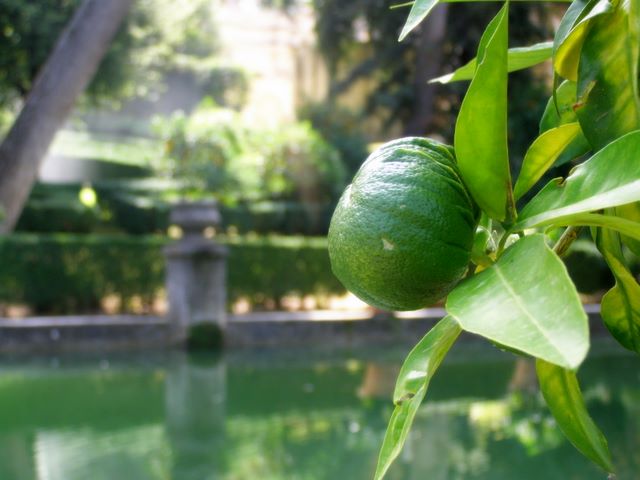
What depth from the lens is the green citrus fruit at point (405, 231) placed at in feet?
2.03

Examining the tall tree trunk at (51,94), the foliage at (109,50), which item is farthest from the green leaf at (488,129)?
the foliage at (109,50)

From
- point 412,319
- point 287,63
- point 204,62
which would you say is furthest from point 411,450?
point 287,63

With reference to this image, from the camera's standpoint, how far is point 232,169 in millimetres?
10945

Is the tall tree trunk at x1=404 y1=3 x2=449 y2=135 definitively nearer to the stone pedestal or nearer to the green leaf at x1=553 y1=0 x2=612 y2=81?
the stone pedestal

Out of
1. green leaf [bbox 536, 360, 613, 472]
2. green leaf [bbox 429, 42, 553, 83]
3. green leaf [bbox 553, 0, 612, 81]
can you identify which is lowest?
green leaf [bbox 536, 360, 613, 472]

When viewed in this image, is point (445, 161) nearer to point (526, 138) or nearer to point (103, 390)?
point (103, 390)

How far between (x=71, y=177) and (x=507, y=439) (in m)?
18.7

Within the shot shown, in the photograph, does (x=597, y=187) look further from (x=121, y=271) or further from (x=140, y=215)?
(x=140, y=215)

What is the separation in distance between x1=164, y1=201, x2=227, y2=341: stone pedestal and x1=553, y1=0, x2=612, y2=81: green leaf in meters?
7.08

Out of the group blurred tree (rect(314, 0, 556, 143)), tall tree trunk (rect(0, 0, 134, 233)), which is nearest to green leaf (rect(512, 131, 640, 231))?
tall tree trunk (rect(0, 0, 134, 233))

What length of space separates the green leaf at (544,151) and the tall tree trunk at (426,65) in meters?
10.00

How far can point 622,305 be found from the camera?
72 centimetres

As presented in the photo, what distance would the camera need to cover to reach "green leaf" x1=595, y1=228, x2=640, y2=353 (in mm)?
668

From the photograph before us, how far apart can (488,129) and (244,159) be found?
36.3 feet
